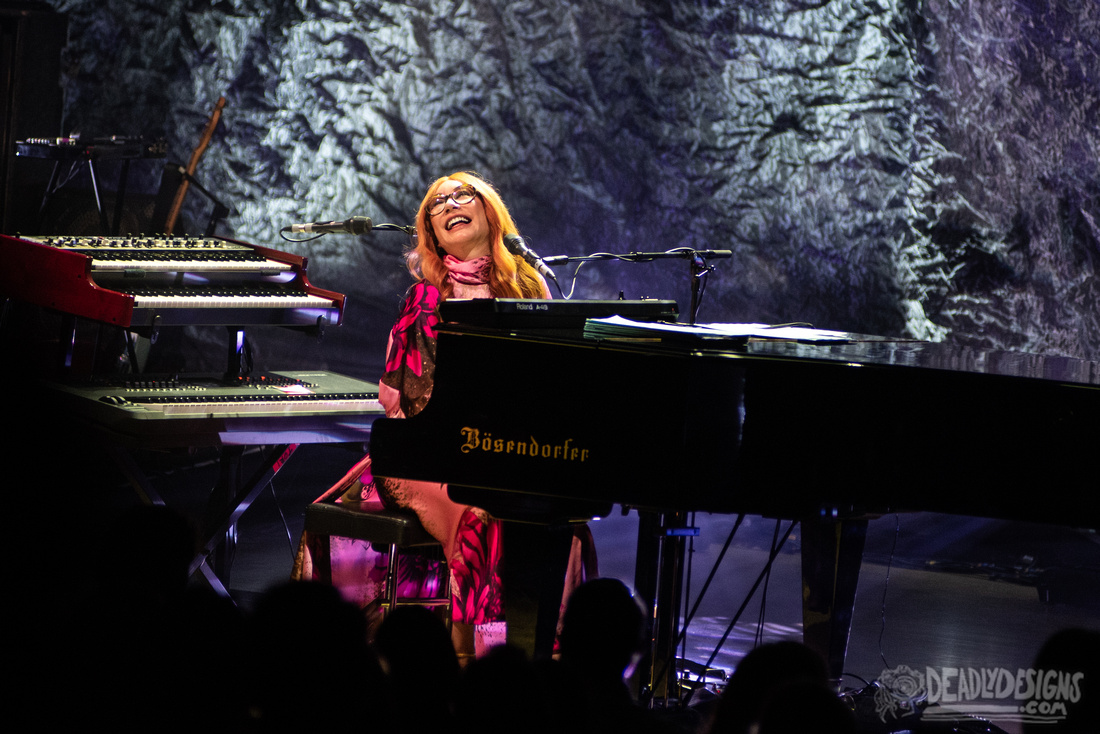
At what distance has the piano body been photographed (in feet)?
12.5

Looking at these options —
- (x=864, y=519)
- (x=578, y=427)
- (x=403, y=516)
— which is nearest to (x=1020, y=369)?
(x=864, y=519)

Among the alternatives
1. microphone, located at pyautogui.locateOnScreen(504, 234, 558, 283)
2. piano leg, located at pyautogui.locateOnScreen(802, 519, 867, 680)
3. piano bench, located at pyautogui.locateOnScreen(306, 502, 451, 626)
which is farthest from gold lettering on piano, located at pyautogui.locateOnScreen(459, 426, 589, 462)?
piano leg, located at pyautogui.locateOnScreen(802, 519, 867, 680)

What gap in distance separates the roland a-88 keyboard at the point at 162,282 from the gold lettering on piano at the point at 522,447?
61.7 inches

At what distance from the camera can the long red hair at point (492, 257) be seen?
3.95 m

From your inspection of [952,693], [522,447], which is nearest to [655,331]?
[522,447]

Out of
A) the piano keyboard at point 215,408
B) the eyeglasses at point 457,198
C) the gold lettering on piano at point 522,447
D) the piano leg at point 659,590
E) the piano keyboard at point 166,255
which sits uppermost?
the eyeglasses at point 457,198

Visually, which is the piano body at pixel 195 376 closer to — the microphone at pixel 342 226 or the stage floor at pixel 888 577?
the microphone at pixel 342 226

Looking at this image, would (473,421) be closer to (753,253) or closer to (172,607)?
(172,607)

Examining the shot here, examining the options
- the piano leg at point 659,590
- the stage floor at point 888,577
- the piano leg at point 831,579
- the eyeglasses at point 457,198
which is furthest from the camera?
the stage floor at point 888,577

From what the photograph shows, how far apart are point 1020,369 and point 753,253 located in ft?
15.5

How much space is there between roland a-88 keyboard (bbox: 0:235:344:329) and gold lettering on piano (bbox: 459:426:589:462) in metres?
1.57

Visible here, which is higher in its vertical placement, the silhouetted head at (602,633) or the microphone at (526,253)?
the microphone at (526,253)

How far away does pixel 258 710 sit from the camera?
5.62 feet

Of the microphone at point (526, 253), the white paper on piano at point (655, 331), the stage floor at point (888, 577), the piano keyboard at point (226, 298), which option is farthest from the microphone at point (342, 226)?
the stage floor at point (888, 577)
